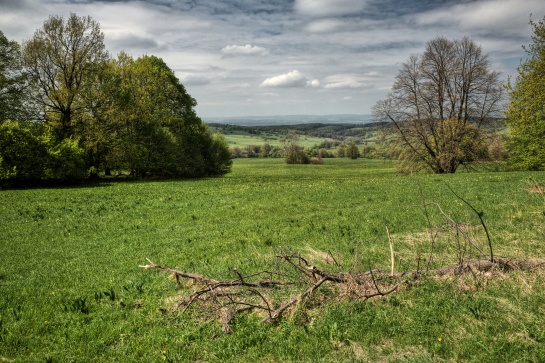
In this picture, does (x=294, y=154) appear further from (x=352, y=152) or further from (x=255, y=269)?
(x=255, y=269)

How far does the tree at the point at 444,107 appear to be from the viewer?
117ft

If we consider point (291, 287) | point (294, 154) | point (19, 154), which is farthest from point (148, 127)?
point (294, 154)

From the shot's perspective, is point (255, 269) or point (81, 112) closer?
point (255, 269)

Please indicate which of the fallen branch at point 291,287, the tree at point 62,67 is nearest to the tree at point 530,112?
the fallen branch at point 291,287

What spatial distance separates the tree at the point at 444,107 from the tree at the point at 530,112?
187 cm

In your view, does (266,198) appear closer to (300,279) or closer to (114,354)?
(300,279)

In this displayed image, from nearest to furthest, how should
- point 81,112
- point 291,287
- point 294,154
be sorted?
point 291,287
point 81,112
point 294,154

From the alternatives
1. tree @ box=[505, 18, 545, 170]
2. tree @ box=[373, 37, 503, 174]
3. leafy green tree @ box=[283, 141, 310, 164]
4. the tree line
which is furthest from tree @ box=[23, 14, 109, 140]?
leafy green tree @ box=[283, 141, 310, 164]

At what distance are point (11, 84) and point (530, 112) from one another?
50.5 m

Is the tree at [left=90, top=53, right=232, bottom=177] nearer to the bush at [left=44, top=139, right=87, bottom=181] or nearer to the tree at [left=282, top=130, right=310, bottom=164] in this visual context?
the bush at [left=44, top=139, right=87, bottom=181]

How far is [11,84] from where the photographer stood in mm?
30688

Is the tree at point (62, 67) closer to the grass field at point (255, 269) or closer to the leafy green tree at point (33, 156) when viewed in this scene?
the leafy green tree at point (33, 156)

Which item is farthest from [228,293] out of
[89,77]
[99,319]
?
[89,77]

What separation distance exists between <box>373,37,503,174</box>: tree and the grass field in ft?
64.8
